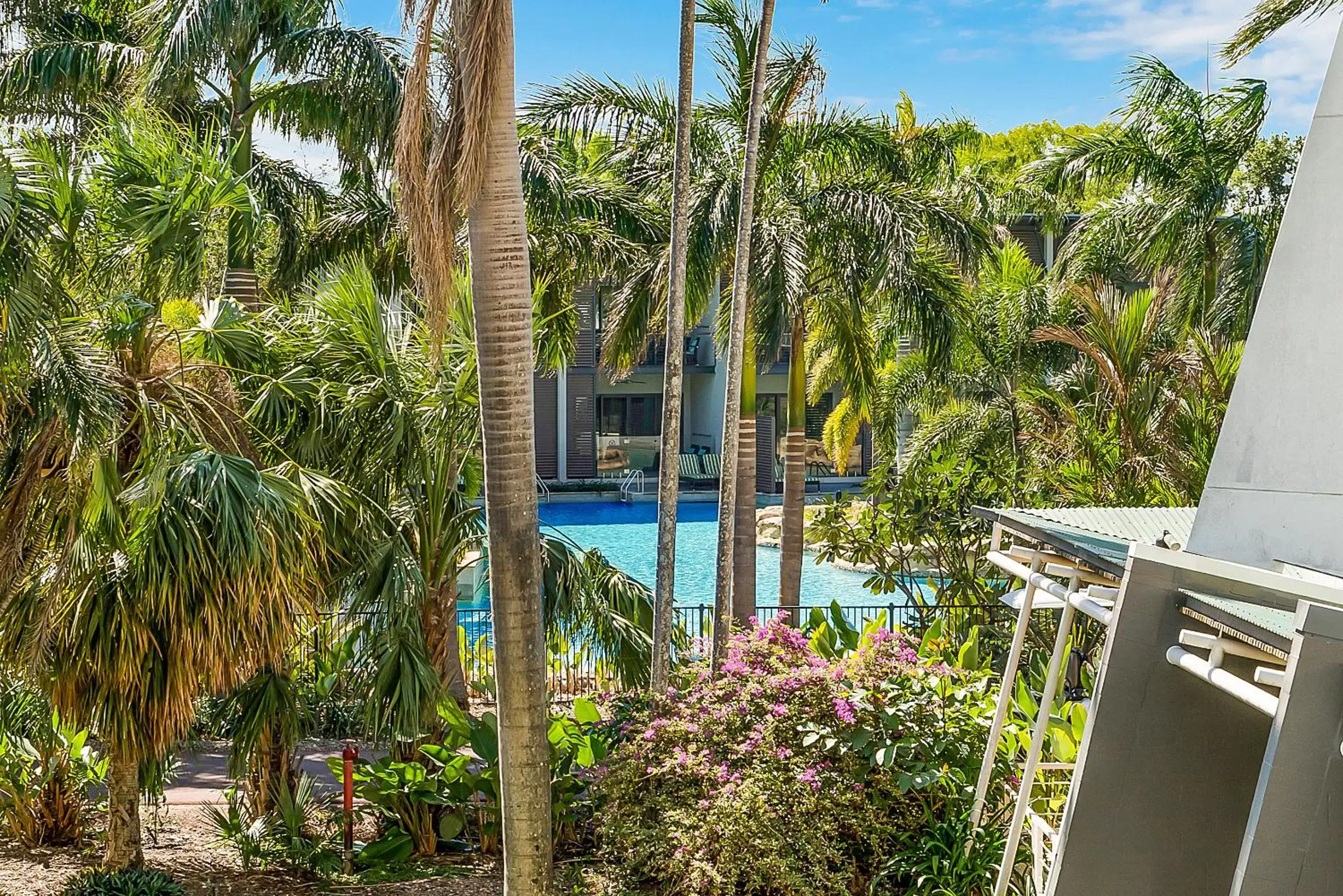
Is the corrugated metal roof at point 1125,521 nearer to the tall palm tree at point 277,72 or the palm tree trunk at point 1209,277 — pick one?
the tall palm tree at point 277,72

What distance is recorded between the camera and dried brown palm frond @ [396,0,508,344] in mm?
6844

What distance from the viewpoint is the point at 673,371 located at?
30.4ft

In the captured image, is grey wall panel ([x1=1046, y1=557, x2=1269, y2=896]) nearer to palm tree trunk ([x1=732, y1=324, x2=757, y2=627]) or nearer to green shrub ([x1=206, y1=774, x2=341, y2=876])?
green shrub ([x1=206, y1=774, x2=341, y2=876])

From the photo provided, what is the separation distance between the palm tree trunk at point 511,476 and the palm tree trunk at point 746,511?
254 inches

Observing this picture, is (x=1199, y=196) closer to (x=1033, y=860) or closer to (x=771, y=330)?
(x=771, y=330)

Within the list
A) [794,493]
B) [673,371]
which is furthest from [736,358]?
[794,493]

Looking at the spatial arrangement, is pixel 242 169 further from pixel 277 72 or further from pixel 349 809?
pixel 349 809

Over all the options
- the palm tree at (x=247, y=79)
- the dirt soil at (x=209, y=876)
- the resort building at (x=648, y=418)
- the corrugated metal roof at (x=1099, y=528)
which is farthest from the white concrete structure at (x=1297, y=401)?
the resort building at (x=648, y=418)

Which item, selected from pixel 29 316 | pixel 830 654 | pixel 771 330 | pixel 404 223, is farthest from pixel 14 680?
pixel 771 330

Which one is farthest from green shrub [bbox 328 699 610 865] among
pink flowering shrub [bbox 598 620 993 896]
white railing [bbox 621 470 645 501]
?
white railing [bbox 621 470 645 501]

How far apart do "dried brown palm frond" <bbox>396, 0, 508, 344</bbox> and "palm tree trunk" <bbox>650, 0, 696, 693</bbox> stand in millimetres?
2415

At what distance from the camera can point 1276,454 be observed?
14.0ft

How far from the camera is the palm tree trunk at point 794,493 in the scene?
1481 centimetres

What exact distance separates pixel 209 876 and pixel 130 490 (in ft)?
11.3
